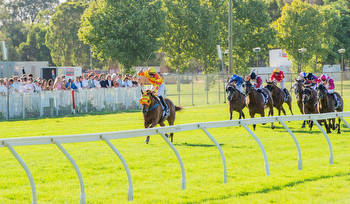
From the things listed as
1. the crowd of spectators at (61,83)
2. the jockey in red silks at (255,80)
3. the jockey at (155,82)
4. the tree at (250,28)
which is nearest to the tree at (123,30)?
the crowd of spectators at (61,83)

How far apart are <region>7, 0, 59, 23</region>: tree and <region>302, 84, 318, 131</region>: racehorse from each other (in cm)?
9033

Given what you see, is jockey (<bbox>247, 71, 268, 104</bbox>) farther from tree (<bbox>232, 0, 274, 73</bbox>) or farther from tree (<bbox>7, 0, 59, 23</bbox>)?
tree (<bbox>7, 0, 59, 23</bbox>)

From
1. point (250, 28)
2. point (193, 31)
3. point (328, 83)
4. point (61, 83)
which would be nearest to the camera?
point (328, 83)

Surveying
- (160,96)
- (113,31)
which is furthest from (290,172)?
(113,31)

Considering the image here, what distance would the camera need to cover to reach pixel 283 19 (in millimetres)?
57594

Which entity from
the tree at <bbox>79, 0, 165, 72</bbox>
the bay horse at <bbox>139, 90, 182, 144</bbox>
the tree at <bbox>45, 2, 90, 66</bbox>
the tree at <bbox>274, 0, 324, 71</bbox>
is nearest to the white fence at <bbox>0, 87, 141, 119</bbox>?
the bay horse at <bbox>139, 90, 182, 144</bbox>

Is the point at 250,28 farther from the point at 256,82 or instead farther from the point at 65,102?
the point at 256,82

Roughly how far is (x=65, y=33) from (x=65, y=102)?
1787 inches

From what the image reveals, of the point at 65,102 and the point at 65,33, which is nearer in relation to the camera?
the point at 65,102

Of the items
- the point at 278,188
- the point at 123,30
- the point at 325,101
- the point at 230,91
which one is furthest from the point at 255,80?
the point at 123,30

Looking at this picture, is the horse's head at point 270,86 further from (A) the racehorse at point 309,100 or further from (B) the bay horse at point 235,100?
(A) the racehorse at point 309,100

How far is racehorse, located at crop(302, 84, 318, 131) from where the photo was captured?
17312 millimetres

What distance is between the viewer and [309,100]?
17.6 m

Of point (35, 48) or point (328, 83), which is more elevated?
point (35, 48)
